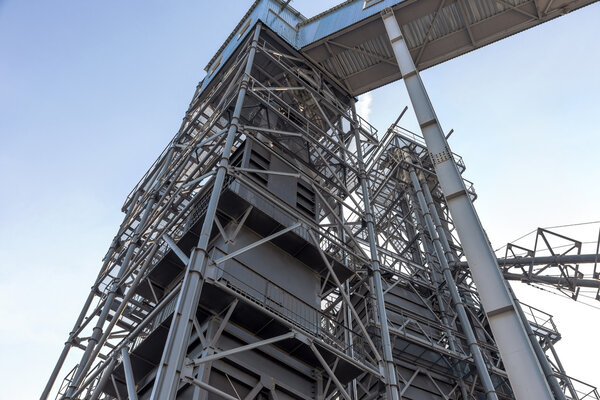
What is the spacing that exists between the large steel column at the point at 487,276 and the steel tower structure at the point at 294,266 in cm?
3

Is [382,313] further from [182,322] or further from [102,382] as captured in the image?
[102,382]

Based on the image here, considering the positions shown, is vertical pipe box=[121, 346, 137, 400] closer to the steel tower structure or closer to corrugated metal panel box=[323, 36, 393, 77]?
the steel tower structure

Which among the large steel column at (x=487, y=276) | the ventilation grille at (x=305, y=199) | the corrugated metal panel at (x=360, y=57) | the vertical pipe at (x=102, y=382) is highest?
the corrugated metal panel at (x=360, y=57)

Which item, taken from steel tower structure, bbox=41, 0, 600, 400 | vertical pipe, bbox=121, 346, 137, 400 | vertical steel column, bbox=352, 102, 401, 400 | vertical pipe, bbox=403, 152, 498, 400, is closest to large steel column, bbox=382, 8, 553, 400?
steel tower structure, bbox=41, 0, 600, 400

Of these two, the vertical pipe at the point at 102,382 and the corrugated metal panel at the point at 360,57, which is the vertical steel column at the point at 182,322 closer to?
the vertical pipe at the point at 102,382

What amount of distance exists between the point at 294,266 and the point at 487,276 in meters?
6.99

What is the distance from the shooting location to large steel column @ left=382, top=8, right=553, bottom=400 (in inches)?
319

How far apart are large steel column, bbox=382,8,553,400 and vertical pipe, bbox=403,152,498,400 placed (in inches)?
391

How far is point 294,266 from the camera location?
15.7 metres

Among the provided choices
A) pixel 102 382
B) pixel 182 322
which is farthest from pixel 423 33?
pixel 102 382

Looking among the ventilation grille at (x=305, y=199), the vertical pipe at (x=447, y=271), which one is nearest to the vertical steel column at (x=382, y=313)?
the ventilation grille at (x=305, y=199)

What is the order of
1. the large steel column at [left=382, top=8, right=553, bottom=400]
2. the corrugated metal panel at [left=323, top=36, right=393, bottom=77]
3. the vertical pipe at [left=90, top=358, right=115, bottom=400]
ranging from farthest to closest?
the corrugated metal panel at [left=323, top=36, right=393, bottom=77] → the vertical pipe at [left=90, top=358, right=115, bottom=400] → the large steel column at [left=382, top=8, right=553, bottom=400]

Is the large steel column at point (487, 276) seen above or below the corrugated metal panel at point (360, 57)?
below

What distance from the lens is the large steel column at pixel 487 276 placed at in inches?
319
